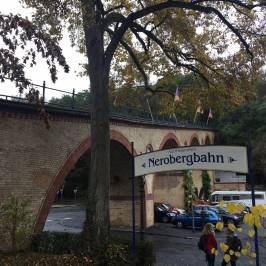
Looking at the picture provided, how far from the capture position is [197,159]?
10812 millimetres

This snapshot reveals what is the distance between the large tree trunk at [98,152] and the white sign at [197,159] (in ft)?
6.34

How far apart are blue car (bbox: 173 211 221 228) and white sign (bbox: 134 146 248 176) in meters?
18.1

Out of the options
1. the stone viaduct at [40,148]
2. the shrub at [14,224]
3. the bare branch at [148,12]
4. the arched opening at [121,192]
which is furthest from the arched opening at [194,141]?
the shrub at [14,224]

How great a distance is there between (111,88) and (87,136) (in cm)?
313

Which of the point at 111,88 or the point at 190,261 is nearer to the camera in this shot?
the point at 190,261

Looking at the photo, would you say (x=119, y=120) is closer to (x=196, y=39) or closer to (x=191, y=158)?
(x=196, y=39)

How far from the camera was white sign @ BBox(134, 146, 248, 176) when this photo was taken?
32.8 ft

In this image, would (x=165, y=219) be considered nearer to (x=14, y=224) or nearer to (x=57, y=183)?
(x=57, y=183)

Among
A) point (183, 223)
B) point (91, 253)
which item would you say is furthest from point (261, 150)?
point (91, 253)

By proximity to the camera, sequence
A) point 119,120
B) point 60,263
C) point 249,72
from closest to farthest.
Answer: point 60,263, point 249,72, point 119,120

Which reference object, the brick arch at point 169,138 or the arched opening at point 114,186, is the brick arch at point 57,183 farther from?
the brick arch at point 169,138

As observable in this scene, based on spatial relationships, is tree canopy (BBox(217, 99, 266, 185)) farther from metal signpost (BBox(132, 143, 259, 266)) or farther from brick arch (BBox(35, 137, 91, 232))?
metal signpost (BBox(132, 143, 259, 266))

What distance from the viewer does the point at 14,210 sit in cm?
1336

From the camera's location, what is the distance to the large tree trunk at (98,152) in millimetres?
13742
